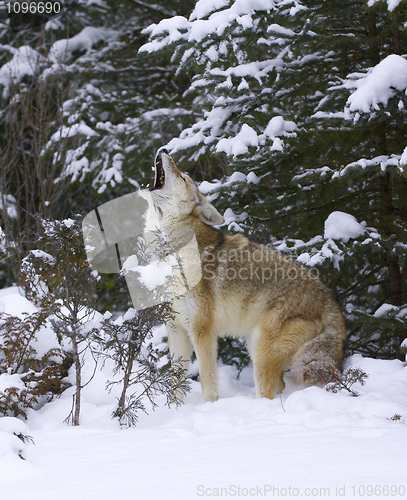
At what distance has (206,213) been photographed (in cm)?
512

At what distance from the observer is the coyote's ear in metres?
5.11

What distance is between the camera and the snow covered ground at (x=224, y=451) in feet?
7.07

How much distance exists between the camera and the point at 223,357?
20.0 feet

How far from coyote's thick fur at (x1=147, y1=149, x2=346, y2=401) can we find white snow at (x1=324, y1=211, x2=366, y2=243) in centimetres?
59

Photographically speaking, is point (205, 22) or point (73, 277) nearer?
point (73, 277)

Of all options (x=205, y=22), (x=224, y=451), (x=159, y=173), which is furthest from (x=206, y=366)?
(x=205, y=22)

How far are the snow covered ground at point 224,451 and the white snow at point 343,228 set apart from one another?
1758 mm

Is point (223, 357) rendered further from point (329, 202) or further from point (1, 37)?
point (1, 37)

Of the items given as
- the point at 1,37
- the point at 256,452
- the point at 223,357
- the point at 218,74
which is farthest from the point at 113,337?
the point at 1,37

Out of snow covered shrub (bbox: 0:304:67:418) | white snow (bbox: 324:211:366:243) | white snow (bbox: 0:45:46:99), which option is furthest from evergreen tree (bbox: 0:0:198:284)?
white snow (bbox: 324:211:366:243)

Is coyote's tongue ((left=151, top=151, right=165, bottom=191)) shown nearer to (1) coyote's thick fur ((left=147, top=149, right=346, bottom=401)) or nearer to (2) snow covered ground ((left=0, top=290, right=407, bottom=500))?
(1) coyote's thick fur ((left=147, top=149, right=346, bottom=401))

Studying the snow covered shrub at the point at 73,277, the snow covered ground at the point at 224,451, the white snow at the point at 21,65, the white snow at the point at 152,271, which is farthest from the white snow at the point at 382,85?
the white snow at the point at 21,65

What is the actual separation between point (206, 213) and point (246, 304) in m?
1.10

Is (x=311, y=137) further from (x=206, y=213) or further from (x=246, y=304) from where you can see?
(x=246, y=304)
